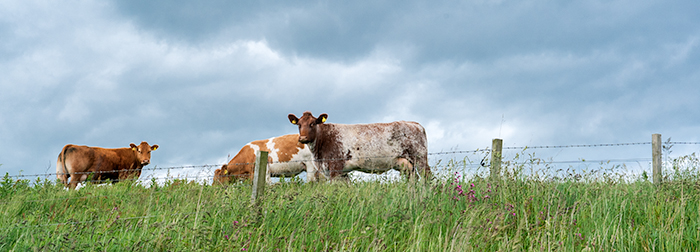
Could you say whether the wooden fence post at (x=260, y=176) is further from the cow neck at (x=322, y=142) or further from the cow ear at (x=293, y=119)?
the cow ear at (x=293, y=119)

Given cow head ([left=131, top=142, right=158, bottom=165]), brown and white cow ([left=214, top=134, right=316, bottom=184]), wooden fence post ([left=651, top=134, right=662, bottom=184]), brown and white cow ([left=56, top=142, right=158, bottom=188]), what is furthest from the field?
cow head ([left=131, top=142, right=158, bottom=165])

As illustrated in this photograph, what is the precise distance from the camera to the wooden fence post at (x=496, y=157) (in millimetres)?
6512

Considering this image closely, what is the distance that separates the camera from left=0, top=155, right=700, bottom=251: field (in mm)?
3934

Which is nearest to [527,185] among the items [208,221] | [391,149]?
[208,221]

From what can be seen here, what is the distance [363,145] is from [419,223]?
5.68 meters

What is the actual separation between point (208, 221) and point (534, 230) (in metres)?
3.22

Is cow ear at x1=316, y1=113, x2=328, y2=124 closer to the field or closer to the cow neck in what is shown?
the cow neck

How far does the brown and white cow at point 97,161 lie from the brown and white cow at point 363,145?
7.25m

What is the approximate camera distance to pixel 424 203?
16.6ft

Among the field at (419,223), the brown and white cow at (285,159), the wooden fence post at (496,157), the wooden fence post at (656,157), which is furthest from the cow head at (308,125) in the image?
the wooden fence post at (656,157)

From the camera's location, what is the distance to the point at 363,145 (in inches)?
408

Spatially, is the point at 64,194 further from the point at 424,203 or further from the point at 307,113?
the point at 424,203

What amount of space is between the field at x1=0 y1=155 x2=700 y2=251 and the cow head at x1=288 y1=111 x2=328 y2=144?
12.3 feet

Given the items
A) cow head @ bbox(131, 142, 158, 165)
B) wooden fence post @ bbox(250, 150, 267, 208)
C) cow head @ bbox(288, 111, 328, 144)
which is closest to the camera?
wooden fence post @ bbox(250, 150, 267, 208)
